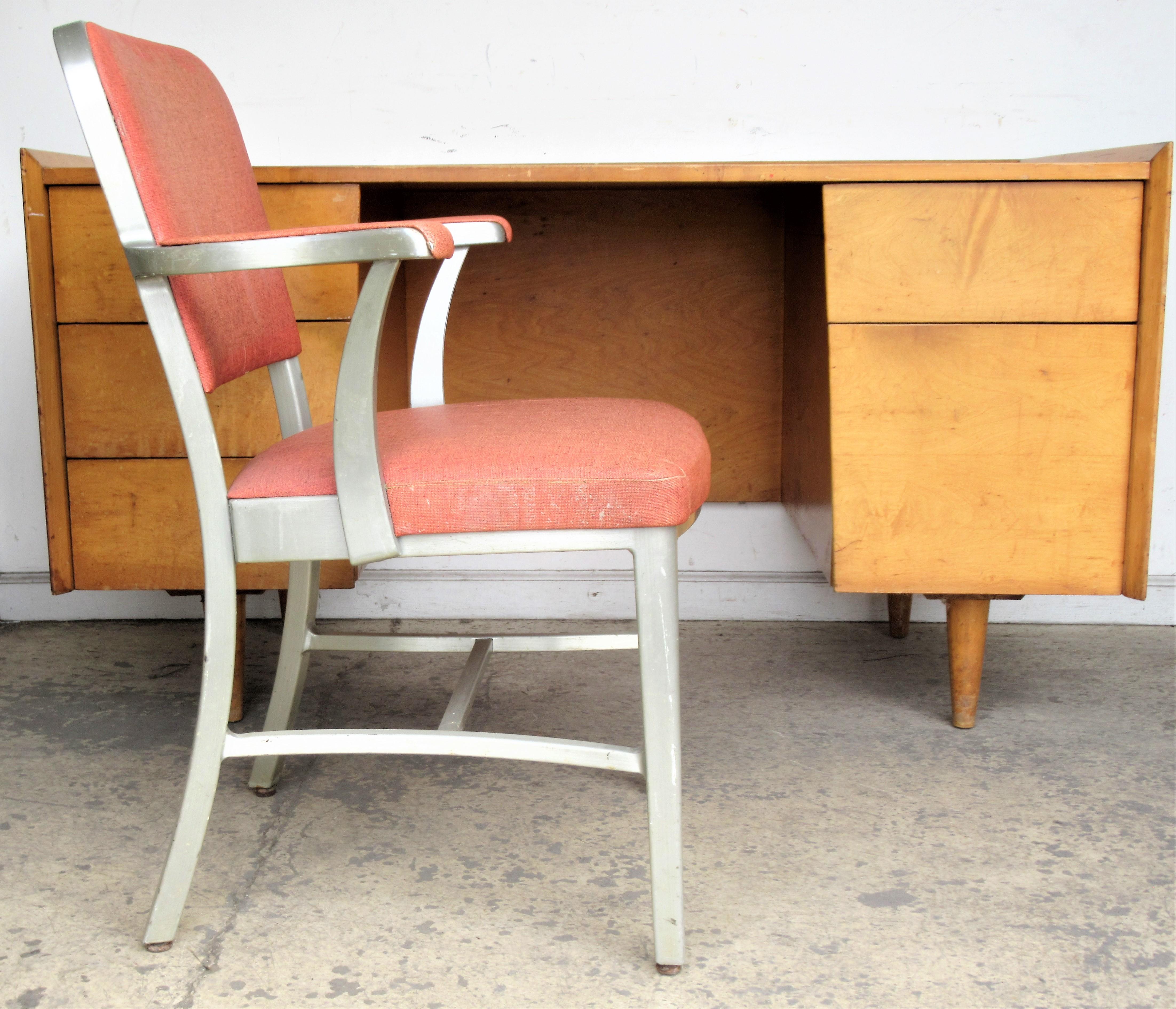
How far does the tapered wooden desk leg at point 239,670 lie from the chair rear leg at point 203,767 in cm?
51

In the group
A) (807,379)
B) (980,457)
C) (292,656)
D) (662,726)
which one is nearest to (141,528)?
(292,656)

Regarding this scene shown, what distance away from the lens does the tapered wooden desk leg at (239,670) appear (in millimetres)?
1556

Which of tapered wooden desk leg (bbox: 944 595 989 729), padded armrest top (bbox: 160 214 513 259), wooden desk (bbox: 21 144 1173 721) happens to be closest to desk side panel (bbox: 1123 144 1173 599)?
wooden desk (bbox: 21 144 1173 721)

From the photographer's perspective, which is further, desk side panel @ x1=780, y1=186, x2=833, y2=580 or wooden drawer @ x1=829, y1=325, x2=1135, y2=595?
desk side panel @ x1=780, y1=186, x2=833, y2=580

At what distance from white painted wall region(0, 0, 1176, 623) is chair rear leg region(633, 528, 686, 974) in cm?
123

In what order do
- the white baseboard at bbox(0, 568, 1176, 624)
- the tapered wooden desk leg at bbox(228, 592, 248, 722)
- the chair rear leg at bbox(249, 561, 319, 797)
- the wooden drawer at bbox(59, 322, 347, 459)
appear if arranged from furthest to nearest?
1. the white baseboard at bbox(0, 568, 1176, 624)
2. the tapered wooden desk leg at bbox(228, 592, 248, 722)
3. the wooden drawer at bbox(59, 322, 347, 459)
4. the chair rear leg at bbox(249, 561, 319, 797)

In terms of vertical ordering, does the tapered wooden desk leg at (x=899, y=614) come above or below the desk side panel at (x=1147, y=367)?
below

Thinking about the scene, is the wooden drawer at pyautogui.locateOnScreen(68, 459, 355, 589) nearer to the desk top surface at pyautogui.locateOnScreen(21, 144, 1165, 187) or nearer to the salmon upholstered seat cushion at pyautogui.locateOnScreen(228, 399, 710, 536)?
the desk top surface at pyautogui.locateOnScreen(21, 144, 1165, 187)

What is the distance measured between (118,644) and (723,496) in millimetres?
1181

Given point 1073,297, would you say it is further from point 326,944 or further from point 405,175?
point 326,944

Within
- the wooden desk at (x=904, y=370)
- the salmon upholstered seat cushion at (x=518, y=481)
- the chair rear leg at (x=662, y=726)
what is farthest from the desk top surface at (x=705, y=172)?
the chair rear leg at (x=662, y=726)

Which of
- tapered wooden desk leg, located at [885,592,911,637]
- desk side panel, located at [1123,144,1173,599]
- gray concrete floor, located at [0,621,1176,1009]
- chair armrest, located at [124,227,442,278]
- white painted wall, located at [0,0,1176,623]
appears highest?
white painted wall, located at [0,0,1176,623]

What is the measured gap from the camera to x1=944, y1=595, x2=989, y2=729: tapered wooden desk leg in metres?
1.53

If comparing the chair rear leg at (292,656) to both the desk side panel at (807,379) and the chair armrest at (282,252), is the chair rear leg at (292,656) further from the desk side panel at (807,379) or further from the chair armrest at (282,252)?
the desk side panel at (807,379)
